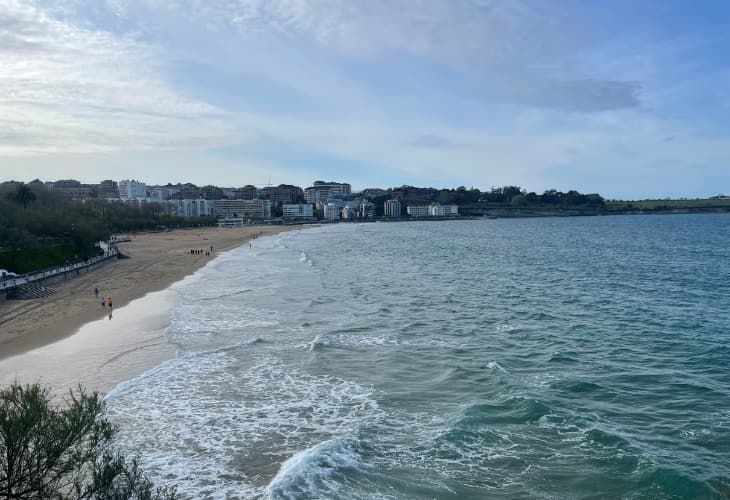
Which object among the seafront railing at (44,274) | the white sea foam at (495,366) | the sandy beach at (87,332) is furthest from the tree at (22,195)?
the white sea foam at (495,366)

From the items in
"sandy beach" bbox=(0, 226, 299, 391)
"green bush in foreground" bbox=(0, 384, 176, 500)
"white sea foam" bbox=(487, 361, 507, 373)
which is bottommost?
"sandy beach" bbox=(0, 226, 299, 391)

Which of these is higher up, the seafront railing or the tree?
the tree

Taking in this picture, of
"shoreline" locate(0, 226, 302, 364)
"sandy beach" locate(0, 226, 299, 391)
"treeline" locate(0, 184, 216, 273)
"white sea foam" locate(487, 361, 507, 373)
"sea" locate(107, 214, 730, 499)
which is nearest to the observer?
"sea" locate(107, 214, 730, 499)

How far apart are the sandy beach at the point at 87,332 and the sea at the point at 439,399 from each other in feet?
4.89

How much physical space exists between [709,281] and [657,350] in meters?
24.4

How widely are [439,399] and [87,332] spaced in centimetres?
1866

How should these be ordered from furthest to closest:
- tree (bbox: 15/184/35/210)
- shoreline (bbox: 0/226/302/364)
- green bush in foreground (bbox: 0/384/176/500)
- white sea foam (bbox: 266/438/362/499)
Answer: tree (bbox: 15/184/35/210) → shoreline (bbox: 0/226/302/364) → white sea foam (bbox: 266/438/362/499) → green bush in foreground (bbox: 0/384/176/500)

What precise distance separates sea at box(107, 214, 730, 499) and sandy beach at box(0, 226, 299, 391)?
1.49m

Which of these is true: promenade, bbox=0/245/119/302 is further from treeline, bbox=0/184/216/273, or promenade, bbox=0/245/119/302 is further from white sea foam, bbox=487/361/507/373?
white sea foam, bbox=487/361/507/373

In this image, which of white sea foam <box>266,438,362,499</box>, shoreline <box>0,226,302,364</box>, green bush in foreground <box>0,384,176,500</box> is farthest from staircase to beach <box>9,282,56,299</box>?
green bush in foreground <box>0,384,176,500</box>

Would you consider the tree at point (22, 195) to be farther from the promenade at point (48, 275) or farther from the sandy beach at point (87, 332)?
the sandy beach at point (87, 332)

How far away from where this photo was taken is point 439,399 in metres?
17.0

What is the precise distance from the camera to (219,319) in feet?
96.2

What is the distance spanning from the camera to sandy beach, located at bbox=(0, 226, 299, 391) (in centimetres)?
1981
